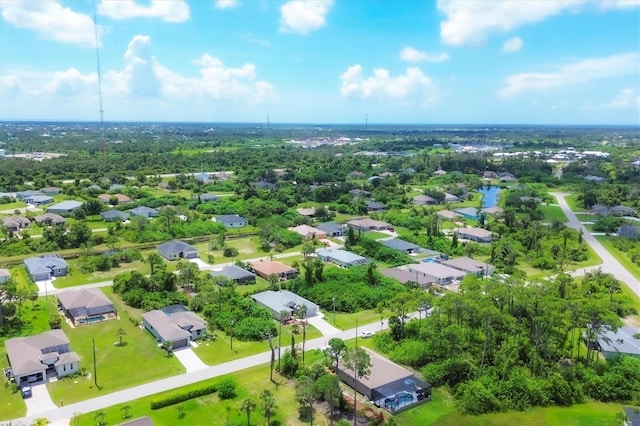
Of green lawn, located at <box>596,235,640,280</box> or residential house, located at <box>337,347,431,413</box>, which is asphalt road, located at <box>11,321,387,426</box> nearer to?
residential house, located at <box>337,347,431,413</box>

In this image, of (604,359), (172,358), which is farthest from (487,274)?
(172,358)

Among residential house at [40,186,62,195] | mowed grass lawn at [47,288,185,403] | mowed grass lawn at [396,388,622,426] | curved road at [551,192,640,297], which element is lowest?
mowed grass lawn at [396,388,622,426]

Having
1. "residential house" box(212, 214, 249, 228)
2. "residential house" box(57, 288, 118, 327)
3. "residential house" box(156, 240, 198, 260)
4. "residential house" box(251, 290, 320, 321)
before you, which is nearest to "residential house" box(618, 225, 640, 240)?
"residential house" box(251, 290, 320, 321)

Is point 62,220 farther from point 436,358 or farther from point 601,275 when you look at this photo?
point 601,275

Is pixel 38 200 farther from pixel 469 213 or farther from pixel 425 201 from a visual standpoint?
pixel 469 213

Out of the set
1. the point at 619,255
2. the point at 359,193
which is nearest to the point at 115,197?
the point at 359,193
